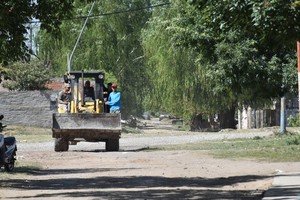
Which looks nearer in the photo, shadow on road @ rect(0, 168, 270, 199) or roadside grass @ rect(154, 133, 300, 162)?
shadow on road @ rect(0, 168, 270, 199)

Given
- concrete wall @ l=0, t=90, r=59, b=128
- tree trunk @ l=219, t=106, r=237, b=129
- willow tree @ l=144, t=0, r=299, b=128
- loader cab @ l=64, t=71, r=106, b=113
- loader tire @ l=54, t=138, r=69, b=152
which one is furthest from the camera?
tree trunk @ l=219, t=106, r=237, b=129

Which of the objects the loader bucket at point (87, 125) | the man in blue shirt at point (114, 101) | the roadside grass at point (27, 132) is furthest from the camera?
the roadside grass at point (27, 132)

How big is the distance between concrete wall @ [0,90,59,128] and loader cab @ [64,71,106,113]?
20495 mm

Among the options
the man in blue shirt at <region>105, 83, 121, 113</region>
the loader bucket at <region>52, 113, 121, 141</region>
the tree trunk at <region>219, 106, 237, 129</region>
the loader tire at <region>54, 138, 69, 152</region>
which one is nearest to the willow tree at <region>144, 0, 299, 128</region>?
the tree trunk at <region>219, 106, 237, 129</region>

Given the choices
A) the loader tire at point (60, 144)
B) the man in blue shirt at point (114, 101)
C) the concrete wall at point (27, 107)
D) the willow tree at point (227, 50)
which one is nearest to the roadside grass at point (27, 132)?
the concrete wall at point (27, 107)

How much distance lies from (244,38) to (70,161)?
7.47 m

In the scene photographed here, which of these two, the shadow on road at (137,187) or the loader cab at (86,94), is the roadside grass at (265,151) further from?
the shadow on road at (137,187)

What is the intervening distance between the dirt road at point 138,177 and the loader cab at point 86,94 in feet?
12.7

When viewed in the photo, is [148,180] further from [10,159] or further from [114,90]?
[114,90]

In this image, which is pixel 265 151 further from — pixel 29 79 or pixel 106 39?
pixel 29 79

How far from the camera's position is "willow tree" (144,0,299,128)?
47.8ft

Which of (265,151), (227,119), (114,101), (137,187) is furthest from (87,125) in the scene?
(227,119)

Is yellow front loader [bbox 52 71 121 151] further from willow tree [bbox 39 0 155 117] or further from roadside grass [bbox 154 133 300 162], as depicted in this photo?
willow tree [bbox 39 0 155 117]

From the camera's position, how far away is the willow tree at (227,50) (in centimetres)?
1458
